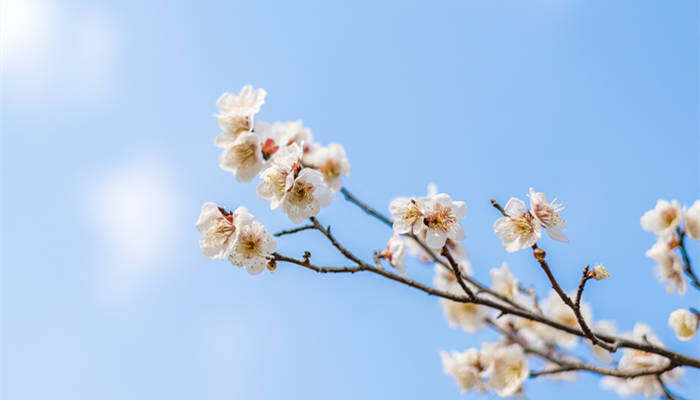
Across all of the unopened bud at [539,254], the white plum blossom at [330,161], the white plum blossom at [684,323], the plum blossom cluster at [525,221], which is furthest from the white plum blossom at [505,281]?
the unopened bud at [539,254]

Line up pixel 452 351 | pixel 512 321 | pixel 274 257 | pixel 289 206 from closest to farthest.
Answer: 1. pixel 274 257
2. pixel 289 206
3. pixel 452 351
4. pixel 512 321

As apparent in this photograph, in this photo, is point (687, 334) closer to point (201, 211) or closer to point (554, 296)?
point (554, 296)

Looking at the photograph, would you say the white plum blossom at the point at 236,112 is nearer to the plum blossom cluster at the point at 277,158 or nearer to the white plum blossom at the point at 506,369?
the plum blossom cluster at the point at 277,158

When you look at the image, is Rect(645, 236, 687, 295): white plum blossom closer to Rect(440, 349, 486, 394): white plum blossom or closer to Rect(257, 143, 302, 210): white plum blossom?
Rect(440, 349, 486, 394): white plum blossom

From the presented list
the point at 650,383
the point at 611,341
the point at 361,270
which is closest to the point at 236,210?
the point at 361,270

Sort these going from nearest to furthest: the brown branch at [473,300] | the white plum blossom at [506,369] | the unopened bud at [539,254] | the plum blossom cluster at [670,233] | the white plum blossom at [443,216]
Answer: the unopened bud at [539,254] → the brown branch at [473,300] → the white plum blossom at [443,216] → the plum blossom cluster at [670,233] → the white plum blossom at [506,369]
